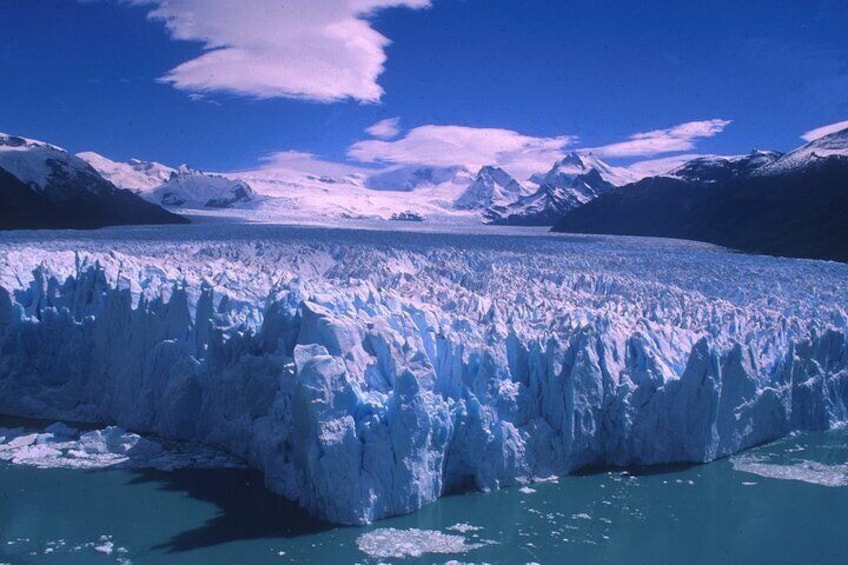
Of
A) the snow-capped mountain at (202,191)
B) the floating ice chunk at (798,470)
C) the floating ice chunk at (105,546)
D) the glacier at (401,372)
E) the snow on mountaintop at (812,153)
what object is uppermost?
the snow on mountaintop at (812,153)

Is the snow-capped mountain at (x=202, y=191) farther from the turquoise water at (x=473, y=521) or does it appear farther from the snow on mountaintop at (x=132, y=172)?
the turquoise water at (x=473, y=521)

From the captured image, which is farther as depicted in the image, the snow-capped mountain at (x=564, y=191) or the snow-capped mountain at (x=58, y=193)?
the snow-capped mountain at (x=564, y=191)

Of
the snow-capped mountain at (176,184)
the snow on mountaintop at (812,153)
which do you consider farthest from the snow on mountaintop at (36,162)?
the snow on mountaintop at (812,153)

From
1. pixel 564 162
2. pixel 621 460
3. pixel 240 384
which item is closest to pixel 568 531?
pixel 621 460

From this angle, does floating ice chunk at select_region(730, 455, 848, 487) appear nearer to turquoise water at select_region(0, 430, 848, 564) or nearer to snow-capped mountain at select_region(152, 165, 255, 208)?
turquoise water at select_region(0, 430, 848, 564)

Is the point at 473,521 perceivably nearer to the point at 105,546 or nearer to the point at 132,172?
the point at 105,546

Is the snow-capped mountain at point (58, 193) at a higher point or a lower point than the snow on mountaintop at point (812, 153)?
lower
